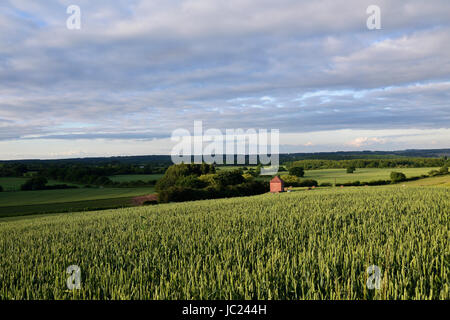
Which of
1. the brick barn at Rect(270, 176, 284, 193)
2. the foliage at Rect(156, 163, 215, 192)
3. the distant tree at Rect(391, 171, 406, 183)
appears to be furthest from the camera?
the foliage at Rect(156, 163, 215, 192)

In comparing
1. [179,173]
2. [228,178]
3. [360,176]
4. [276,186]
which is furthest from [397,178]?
[179,173]

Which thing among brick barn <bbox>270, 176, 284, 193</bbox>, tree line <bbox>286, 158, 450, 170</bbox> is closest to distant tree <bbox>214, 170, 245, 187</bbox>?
brick barn <bbox>270, 176, 284, 193</bbox>

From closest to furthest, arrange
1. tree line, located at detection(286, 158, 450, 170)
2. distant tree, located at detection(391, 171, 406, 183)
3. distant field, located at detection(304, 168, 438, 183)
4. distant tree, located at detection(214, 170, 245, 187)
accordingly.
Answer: distant tree, located at detection(214, 170, 245, 187)
distant tree, located at detection(391, 171, 406, 183)
distant field, located at detection(304, 168, 438, 183)
tree line, located at detection(286, 158, 450, 170)

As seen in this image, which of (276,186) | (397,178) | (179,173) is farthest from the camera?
(179,173)

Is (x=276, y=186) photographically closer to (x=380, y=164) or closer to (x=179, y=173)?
(x=179, y=173)

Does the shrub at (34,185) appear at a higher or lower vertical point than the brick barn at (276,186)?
lower

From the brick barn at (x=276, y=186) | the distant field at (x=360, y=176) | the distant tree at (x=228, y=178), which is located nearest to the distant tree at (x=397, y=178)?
the distant field at (x=360, y=176)

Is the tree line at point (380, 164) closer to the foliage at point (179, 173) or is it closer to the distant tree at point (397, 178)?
the distant tree at point (397, 178)

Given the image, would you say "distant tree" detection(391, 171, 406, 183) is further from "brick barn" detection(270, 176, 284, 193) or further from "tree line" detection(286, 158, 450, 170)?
"tree line" detection(286, 158, 450, 170)

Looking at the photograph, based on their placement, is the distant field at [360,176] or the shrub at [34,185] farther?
the shrub at [34,185]

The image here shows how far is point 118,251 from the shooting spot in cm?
748
